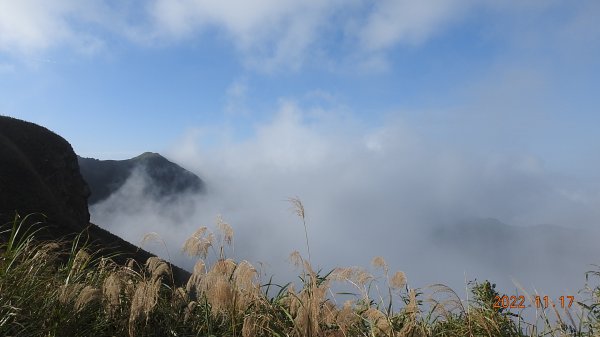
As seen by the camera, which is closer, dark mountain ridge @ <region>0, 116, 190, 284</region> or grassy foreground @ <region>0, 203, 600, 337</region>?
grassy foreground @ <region>0, 203, 600, 337</region>

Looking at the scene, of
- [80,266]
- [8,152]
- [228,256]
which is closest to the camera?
[228,256]

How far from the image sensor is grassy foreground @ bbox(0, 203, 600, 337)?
4.35m

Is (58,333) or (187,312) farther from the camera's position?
(187,312)

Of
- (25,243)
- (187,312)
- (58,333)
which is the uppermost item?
(25,243)

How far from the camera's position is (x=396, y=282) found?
5129 mm

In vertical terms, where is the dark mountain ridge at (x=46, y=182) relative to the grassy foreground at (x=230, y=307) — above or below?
above

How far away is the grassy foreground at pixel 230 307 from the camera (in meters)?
4.35

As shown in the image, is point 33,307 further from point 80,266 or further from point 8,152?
point 8,152

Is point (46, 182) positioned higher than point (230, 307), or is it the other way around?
point (46, 182)

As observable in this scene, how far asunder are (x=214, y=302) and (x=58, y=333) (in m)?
1.80

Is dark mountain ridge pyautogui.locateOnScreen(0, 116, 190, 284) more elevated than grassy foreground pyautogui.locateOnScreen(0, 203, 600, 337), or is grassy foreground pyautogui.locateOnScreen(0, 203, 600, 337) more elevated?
dark mountain ridge pyautogui.locateOnScreen(0, 116, 190, 284)

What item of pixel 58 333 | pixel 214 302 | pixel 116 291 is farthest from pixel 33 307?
pixel 214 302

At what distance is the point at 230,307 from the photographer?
464 centimetres

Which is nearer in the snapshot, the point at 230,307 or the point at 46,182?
the point at 230,307
